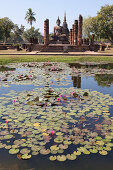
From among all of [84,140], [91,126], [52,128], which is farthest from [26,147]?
[91,126]

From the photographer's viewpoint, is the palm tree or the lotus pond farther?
the palm tree

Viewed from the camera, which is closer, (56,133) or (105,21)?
(56,133)

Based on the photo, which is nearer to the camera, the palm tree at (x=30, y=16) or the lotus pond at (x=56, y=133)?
the lotus pond at (x=56, y=133)

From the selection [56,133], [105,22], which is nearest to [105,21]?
[105,22]

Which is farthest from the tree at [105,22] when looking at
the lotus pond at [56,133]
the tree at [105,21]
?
the lotus pond at [56,133]

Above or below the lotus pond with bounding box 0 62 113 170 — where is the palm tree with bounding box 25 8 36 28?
above

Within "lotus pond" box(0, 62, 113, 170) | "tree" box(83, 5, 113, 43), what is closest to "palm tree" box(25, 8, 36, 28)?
"tree" box(83, 5, 113, 43)

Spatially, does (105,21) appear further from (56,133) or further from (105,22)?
(56,133)

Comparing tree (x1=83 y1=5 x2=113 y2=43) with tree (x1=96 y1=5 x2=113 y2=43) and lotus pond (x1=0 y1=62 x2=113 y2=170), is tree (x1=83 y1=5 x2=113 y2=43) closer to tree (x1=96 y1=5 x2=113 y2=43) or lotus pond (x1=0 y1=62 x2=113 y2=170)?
→ tree (x1=96 y1=5 x2=113 y2=43)

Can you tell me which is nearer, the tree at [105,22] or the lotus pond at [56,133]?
the lotus pond at [56,133]

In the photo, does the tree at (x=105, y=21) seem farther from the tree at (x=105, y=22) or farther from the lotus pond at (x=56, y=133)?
the lotus pond at (x=56, y=133)

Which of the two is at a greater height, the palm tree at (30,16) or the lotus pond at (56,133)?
the palm tree at (30,16)

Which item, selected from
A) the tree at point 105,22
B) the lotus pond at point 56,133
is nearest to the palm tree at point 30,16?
the tree at point 105,22

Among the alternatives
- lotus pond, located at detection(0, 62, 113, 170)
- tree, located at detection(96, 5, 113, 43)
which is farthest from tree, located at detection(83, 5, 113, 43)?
lotus pond, located at detection(0, 62, 113, 170)
